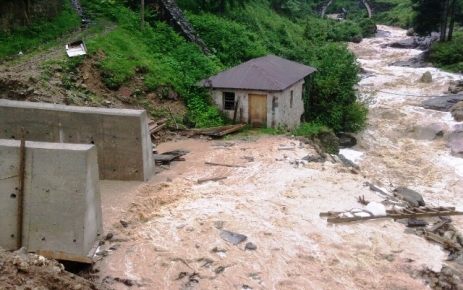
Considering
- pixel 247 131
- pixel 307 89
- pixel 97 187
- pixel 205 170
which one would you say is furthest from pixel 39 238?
pixel 307 89

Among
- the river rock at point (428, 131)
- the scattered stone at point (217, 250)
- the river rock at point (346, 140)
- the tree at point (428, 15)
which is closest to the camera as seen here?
the scattered stone at point (217, 250)

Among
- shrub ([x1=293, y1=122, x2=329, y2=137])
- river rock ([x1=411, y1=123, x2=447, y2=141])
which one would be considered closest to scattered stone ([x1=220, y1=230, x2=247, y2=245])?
shrub ([x1=293, y1=122, x2=329, y2=137])

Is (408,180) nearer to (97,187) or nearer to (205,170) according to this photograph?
(205,170)

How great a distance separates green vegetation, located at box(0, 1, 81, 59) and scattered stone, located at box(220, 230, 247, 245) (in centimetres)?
1520

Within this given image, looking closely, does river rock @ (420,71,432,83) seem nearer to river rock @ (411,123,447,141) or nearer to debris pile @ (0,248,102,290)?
river rock @ (411,123,447,141)

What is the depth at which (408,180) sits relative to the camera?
22.2 meters

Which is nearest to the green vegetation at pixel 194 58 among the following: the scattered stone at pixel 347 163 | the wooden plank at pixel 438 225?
the scattered stone at pixel 347 163

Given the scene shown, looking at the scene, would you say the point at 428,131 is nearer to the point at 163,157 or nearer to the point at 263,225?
the point at 163,157

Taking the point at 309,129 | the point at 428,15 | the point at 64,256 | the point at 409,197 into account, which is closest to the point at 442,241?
the point at 409,197

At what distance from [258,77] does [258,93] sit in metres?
0.88

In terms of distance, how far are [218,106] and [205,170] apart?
6704mm

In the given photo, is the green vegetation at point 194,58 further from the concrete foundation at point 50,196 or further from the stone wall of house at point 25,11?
the concrete foundation at point 50,196

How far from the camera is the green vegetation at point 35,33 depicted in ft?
79.6

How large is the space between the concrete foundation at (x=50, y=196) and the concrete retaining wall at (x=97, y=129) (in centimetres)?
472
